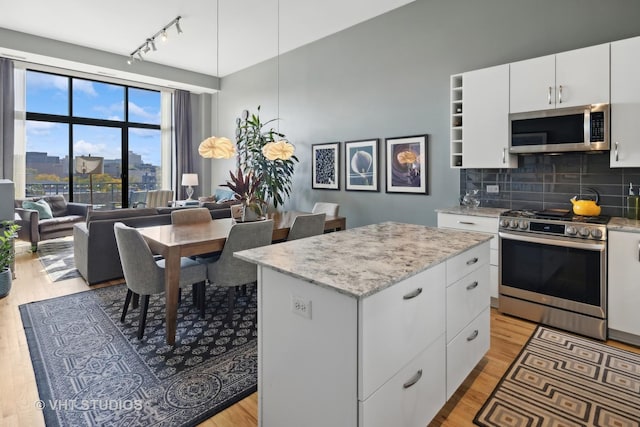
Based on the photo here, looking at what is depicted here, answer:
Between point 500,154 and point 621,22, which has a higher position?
point 621,22

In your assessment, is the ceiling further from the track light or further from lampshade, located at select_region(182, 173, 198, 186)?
lampshade, located at select_region(182, 173, 198, 186)

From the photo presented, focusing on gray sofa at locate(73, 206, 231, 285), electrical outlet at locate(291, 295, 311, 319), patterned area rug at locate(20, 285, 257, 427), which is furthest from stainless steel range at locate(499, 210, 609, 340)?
gray sofa at locate(73, 206, 231, 285)

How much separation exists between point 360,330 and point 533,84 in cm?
291

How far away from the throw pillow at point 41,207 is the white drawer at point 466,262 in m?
6.36

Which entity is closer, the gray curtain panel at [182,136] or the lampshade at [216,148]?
the lampshade at [216,148]

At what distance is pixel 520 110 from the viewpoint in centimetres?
314

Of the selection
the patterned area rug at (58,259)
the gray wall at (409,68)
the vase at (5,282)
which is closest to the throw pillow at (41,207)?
the patterned area rug at (58,259)

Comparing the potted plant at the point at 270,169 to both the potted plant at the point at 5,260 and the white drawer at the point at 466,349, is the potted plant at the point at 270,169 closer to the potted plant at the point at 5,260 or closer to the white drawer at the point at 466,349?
the potted plant at the point at 5,260

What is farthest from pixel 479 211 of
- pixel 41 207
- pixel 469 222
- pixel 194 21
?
pixel 41 207

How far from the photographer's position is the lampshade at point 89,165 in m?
6.37

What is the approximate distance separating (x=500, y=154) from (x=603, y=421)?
2208mm

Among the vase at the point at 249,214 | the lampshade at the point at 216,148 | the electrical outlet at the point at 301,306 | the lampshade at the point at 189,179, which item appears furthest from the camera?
the lampshade at the point at 189,179

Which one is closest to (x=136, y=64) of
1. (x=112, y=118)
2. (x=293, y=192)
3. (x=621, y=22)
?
(x=112, y=118)

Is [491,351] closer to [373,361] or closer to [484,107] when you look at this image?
[373,361]
